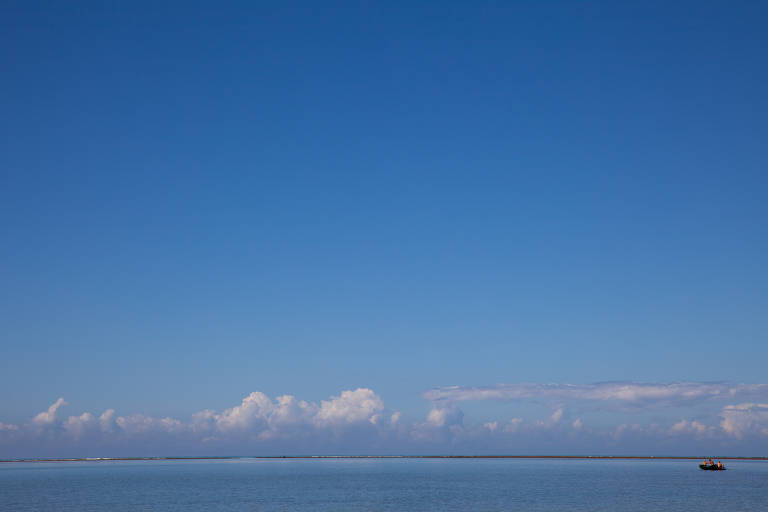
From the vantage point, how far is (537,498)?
103750mm

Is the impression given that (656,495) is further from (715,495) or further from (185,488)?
(185,488)

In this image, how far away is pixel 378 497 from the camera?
10831cm

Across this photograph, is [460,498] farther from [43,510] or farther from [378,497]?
[43,510]

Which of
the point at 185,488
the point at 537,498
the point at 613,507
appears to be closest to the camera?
the point at 613,507

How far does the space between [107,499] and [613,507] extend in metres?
79.1

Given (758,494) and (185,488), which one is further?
(185,488)

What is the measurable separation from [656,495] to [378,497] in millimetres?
48005

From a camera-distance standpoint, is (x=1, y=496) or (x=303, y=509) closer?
(x=303, y=509)

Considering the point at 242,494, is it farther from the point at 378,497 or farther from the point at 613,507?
the point at 613,507

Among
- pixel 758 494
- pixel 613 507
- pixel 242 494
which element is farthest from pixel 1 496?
pixel 758 494

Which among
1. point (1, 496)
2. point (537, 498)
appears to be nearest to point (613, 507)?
point (537, 498)

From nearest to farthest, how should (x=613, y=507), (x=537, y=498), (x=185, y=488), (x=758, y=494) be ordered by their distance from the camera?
(x=613, y=507), (x=537, y=498), (x=758, y=494), (x=185, y=488)

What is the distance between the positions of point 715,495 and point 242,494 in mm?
83257

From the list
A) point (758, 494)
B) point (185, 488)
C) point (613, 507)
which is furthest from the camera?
point (185, 488)
